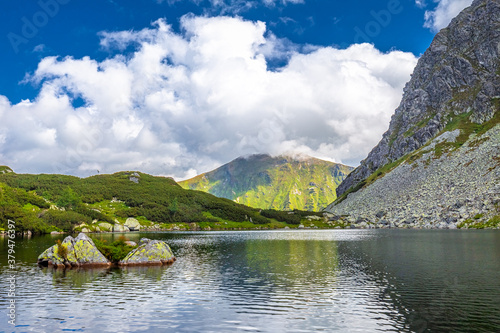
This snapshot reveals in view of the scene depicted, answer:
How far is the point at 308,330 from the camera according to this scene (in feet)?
74.0

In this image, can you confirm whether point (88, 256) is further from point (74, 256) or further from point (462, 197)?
point (462, 197)

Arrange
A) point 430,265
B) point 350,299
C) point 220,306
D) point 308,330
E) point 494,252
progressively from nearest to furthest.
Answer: point 308,330 → point 220,306 → point 350,299 → point 430,265 → point 494,252

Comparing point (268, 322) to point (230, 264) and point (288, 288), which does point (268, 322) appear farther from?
point (230, 264)

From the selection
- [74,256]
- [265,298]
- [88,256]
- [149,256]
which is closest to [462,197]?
[149,256]

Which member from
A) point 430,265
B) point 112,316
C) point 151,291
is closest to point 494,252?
point 430,265

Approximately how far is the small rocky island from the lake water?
12.3 ft

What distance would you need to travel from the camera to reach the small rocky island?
56397mm

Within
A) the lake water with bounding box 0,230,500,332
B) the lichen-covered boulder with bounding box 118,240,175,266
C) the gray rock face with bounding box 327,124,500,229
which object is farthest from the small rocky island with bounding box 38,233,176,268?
the gray rock face with bounding box 327,124,500,229

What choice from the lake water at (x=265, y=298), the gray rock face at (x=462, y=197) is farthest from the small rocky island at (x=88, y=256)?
the gray rock face at (x=462, y=197)

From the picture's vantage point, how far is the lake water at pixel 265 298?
78.6 ft

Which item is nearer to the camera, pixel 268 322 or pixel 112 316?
pixel 268 322

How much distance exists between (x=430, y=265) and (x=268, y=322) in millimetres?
36198

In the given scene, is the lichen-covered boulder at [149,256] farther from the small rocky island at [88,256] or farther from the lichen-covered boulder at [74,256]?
the lichen-covered boulder at [74,256]

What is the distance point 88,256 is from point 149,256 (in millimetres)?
10225
